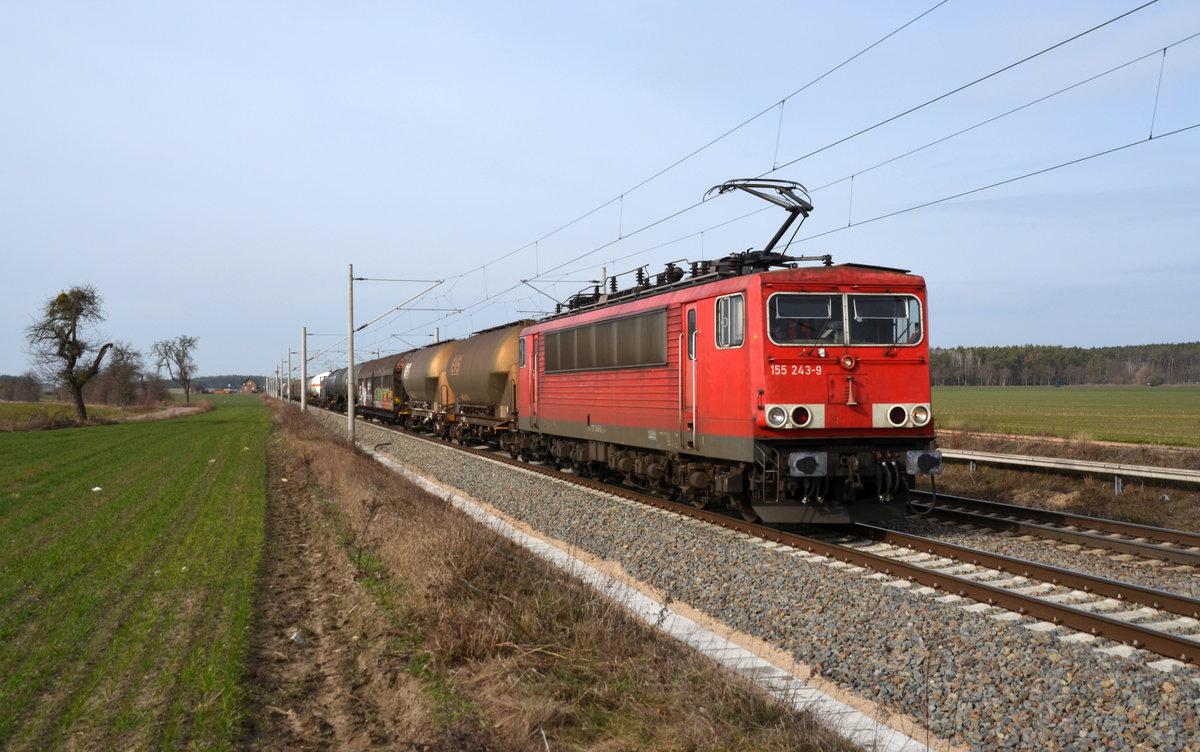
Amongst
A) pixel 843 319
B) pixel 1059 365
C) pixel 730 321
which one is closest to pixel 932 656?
pixel 843 319

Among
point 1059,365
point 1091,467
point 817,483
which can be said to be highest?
point 1059,365

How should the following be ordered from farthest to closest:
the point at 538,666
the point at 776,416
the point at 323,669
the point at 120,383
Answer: the point at 120,383 < the point at 776,416 < the point at 323,669 < the point at 538,666

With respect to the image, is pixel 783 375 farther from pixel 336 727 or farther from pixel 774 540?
pixel 336 727

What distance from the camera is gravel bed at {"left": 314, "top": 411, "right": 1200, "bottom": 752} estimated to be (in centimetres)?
545

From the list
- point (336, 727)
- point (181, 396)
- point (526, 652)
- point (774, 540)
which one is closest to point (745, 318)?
point (774, 540)

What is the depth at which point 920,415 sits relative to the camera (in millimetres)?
11625

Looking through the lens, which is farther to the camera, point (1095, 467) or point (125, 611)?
point (1095, 467)

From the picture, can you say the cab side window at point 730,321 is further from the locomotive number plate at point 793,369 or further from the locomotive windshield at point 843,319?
the locomotive number plate at point 793,369

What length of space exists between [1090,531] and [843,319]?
4.56 meters

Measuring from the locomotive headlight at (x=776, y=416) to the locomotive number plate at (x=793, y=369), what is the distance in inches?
18.4

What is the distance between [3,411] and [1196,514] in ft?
221

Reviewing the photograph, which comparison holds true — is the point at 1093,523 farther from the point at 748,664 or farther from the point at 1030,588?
the point at 748,664

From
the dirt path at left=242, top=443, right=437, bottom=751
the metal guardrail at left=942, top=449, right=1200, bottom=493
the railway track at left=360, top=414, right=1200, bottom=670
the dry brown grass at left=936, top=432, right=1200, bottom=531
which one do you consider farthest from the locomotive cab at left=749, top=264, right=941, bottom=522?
the dirt path at left=242, top=443, right=437, bottom=751

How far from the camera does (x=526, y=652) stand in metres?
6.25
